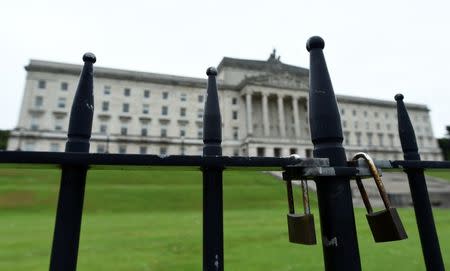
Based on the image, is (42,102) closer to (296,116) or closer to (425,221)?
(296,116)

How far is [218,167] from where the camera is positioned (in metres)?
1.68

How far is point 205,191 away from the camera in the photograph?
5.70 ft

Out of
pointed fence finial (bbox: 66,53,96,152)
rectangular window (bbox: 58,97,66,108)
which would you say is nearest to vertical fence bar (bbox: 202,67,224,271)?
pointed fence finial (bbox: 66,53,96,152)

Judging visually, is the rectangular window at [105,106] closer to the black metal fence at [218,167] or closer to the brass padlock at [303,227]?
the black metal fence at [218,167]

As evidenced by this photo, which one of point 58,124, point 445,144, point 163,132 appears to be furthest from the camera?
point 445,144

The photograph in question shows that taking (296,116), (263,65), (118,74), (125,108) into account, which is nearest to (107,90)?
(118,74)

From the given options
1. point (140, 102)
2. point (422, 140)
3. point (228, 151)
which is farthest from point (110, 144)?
point (422, 140)

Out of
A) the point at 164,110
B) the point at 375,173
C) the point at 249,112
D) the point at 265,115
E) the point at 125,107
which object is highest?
the point at 164,110

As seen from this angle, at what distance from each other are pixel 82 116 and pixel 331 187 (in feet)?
5.28

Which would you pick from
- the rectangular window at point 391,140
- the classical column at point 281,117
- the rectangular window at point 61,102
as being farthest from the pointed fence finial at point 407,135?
the rectangular window at point 391,140

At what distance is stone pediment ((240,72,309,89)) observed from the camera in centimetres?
5928

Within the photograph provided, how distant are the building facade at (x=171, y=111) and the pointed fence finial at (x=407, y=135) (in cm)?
5098

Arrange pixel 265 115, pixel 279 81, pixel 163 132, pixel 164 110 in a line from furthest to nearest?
pixel 279 81, pixel 164 110, pixel 265 115, pixel 163 132

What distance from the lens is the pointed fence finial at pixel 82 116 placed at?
5.06 feet
